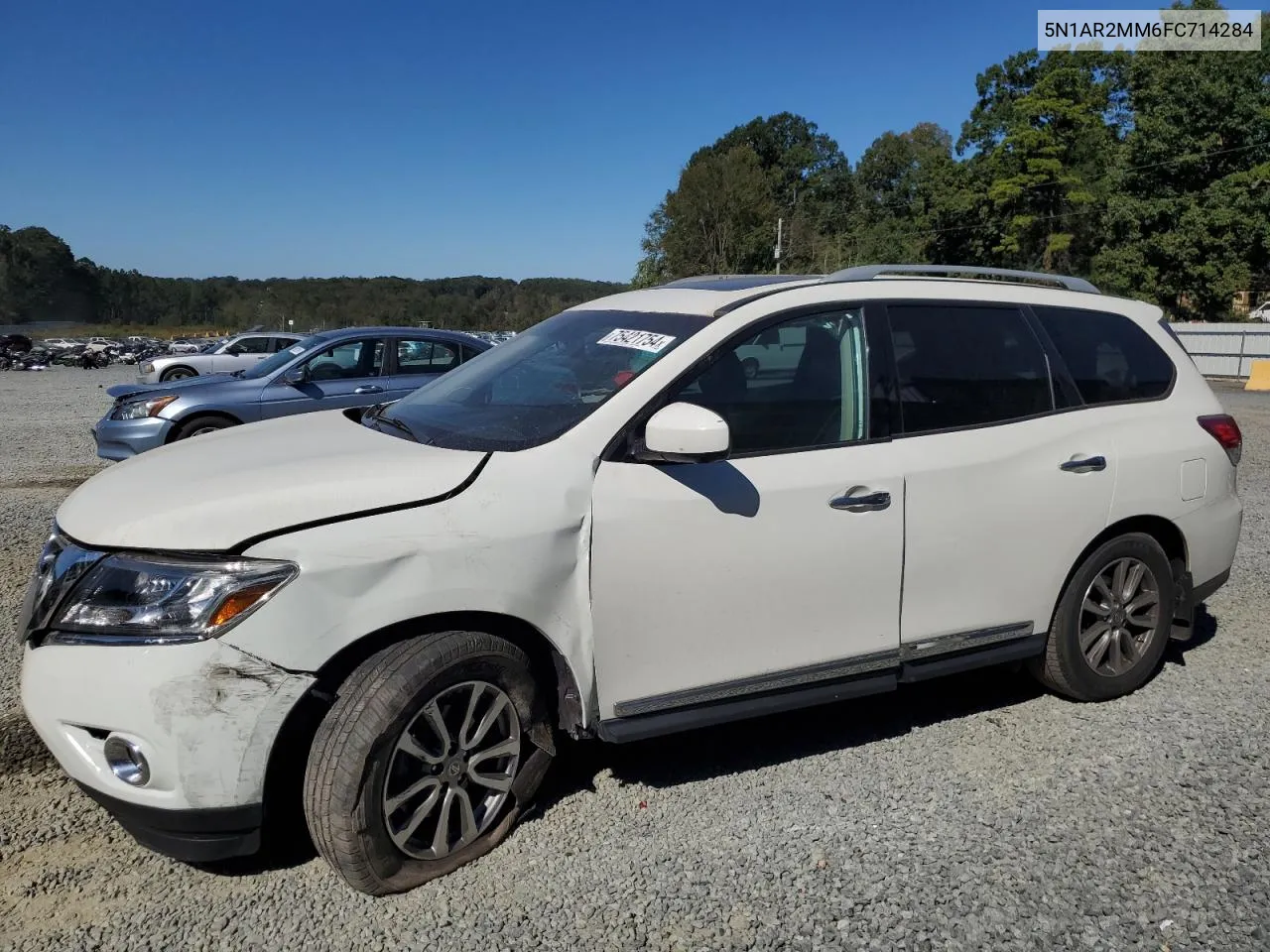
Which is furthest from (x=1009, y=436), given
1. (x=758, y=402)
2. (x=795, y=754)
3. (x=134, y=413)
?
(x=134, y=413)

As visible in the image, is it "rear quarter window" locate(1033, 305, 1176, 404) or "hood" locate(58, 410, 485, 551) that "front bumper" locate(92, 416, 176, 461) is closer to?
"hood" locate(58, 410, 485, 551)

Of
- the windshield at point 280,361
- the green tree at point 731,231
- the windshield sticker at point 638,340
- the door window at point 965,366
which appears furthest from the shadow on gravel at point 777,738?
the green tree at point 731,231

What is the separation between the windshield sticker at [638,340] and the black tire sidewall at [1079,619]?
2.05m

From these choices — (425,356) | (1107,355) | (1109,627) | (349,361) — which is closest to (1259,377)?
(425,356)

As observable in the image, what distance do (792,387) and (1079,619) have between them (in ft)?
5.60

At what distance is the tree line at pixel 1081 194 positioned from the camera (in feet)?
124

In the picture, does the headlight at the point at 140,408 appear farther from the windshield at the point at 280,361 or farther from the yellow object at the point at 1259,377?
the yellow object at the point at 1259,377

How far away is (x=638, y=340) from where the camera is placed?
3.42 metres

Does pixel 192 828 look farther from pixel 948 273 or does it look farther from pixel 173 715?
pixel 948 273

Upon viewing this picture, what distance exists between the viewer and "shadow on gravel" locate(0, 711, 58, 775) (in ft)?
11.2

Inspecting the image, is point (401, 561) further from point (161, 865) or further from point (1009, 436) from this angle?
point (1009, 436)

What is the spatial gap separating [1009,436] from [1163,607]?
1258 mm

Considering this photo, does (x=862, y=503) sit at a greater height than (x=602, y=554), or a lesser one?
greater

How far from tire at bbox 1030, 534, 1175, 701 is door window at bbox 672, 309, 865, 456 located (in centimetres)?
136
